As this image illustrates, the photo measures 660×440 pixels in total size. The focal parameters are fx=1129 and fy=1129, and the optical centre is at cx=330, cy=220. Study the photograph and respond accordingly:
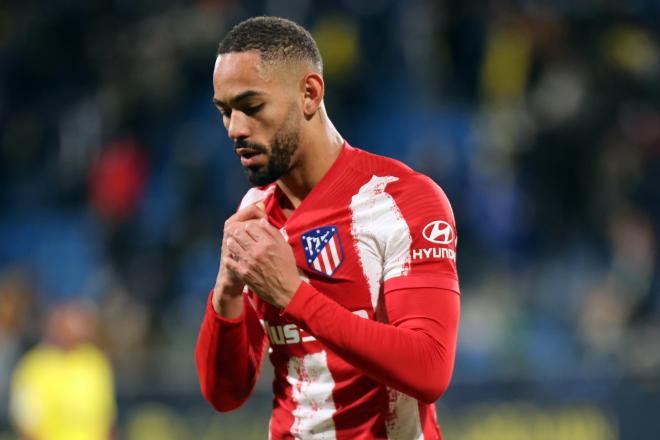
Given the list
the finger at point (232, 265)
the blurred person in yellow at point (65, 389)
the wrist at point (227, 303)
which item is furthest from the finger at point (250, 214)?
the blurred person in yellow at point (65, 389)

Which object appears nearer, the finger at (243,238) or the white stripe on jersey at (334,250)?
the finger at (243,238)

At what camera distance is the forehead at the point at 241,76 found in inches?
116

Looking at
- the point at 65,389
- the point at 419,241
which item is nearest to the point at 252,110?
the point at 419,241

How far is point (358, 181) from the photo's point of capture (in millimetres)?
3131

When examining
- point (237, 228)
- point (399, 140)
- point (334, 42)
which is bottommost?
point (237, 228)

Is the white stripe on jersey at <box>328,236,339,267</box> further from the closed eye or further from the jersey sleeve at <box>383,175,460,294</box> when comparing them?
the closed eye

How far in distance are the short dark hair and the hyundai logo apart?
55cm

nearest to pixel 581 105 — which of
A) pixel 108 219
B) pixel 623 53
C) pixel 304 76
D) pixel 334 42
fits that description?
pixel 623 53

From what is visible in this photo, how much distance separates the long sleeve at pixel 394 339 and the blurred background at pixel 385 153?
4714 mm

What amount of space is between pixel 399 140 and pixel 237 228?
23.6 feet

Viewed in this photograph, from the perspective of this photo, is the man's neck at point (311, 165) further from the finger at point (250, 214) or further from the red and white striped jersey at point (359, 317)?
the finger at point (250, 214)

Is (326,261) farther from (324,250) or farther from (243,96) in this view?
(243,96)

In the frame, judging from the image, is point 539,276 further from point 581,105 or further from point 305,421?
point 305,421

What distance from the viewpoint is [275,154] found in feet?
9.86
